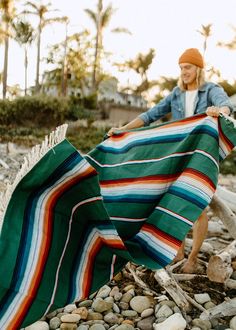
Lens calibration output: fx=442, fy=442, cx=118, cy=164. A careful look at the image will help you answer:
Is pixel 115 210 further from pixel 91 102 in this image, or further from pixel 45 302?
pixel 91 102

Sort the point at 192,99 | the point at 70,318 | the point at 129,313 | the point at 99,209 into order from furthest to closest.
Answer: the point at 192,99 → the point at 129,313 → the point at 70,318 → the point at 99,209

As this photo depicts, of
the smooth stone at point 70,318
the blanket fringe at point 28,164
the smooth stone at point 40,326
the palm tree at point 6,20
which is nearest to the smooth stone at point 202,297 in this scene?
the smooth stone at point 70,318

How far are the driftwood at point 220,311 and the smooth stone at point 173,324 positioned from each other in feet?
0.69

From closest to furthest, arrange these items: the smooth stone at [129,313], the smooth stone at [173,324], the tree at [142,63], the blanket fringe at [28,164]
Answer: the blanket fringe at [28,164] → the smooth stone at [173,324] → the smooth stone at [129,313] → the tree at [142,63]

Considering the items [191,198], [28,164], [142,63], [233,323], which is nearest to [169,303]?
[233,323]

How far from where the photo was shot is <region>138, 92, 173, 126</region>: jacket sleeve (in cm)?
356

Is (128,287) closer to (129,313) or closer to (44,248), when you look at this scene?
(129,313)

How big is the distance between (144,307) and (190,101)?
155 centimetres

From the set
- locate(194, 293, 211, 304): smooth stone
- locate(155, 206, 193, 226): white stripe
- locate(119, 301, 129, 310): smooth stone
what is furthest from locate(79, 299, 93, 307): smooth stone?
locate(155, 206, 193, 226): white stripe

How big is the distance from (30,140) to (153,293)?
16767mm

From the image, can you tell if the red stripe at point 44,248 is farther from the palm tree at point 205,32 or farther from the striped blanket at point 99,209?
the palm tree at point 205,32

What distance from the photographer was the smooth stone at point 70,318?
2.99m

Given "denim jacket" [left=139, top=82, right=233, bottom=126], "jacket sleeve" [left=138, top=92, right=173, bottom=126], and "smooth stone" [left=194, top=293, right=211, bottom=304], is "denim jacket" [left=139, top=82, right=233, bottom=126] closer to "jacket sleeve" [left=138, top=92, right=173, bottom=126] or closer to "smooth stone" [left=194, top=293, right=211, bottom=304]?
"jacket sleeve" [left=138, top=92, right=173, bottom=126]

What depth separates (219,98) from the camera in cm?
315
